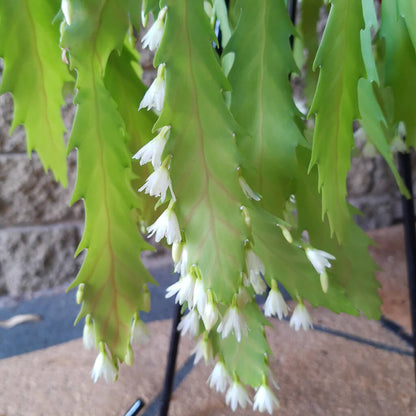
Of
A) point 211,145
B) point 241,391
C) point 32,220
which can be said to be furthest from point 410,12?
point 32,220

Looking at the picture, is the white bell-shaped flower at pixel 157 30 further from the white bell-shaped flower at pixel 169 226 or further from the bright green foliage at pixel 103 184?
the white bell-shaped flower at pixel 169 226

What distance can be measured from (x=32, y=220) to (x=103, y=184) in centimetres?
73

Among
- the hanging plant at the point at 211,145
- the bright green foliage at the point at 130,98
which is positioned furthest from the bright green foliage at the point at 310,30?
the bright green foliage at the point at 130,98

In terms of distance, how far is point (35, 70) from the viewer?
1.25 feet

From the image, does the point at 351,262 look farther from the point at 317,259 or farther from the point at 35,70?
the point at 35,70

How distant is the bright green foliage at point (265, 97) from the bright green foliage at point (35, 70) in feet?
0.53

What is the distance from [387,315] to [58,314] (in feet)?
2.37

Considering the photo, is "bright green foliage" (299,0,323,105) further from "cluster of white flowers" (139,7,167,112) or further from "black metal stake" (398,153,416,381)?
"cluster of white flowers" (139,7,167,112)

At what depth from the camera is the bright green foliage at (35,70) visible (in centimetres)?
35

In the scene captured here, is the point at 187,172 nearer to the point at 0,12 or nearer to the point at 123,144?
the point at 123,144

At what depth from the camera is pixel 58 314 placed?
37.7 inches

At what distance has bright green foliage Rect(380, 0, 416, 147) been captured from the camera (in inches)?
15.3

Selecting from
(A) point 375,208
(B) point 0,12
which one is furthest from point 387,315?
(B) point 0,12

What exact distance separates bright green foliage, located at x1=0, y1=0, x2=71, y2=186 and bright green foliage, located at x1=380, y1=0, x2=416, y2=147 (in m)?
0.30
